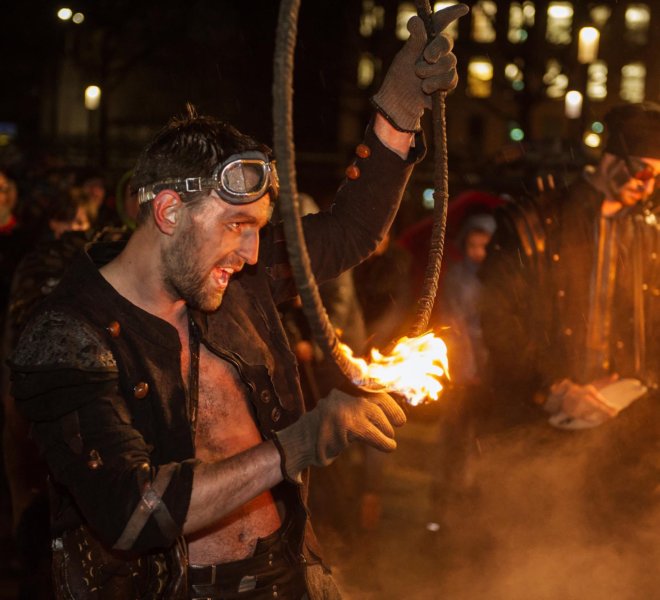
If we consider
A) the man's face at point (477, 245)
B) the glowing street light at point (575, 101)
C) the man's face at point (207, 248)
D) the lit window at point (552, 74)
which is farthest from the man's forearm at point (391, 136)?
the lit window at point (552, 74)

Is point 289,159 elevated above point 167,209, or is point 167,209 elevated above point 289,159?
point 289,159

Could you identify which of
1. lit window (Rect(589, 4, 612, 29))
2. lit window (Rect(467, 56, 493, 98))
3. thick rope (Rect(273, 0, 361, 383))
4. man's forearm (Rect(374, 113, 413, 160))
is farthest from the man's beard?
lit window (Rect(467, 56, 493, 98))

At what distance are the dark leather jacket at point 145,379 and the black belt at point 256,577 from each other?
61 mm

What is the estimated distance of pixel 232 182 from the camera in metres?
2.90

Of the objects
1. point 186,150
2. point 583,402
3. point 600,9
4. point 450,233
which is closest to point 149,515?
point 186,150

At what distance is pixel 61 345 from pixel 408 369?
911 millimetres

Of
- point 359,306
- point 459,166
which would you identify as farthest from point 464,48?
point 359,306

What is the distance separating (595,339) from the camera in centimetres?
559

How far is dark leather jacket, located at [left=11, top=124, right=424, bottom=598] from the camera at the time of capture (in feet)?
8.55

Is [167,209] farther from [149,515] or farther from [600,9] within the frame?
[600,9]

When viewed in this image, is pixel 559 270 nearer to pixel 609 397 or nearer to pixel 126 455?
pixel 609 397

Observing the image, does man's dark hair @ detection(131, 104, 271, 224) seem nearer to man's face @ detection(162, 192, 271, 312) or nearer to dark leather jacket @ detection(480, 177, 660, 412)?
man's face @ detection(162, 192, 271, 312)

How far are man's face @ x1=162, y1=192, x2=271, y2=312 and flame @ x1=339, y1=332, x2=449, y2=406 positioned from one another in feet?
1.26

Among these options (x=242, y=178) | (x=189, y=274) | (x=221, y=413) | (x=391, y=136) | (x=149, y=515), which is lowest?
(x=149, y=515)
